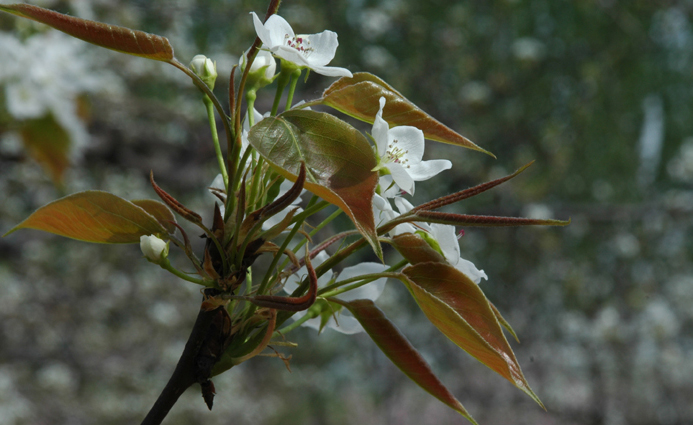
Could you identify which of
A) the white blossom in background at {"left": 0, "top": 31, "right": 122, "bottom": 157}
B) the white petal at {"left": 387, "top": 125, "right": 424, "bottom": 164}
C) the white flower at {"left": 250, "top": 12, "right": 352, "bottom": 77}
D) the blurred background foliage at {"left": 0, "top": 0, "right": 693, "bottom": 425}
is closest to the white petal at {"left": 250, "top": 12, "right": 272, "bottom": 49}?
the white flower at {"left": 250, "top": 12, "right": 352, "bottom": 77}

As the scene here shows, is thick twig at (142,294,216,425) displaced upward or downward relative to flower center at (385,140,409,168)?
downward

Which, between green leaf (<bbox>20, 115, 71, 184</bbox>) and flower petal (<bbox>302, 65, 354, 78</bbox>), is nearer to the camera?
flower petal (<bbox>302, 65, 354, 78</bbox>)

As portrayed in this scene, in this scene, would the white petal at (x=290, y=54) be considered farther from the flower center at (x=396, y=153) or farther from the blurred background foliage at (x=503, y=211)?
the blurred background foliage at (x=503, y=211)

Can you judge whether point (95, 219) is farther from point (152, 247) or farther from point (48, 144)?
point (48, 144)

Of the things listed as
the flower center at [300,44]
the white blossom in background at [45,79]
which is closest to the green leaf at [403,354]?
the flower center at [300,44]

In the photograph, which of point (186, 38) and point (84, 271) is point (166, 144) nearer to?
point (186, 38)

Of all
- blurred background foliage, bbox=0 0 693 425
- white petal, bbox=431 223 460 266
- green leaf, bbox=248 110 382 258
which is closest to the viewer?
green leaf, bbox=248 110 382 258

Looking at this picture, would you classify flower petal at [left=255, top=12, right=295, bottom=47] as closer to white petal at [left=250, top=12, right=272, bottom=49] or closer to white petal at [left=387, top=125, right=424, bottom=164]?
white petal at [left=250, top=12, right=272, bottom=49]
